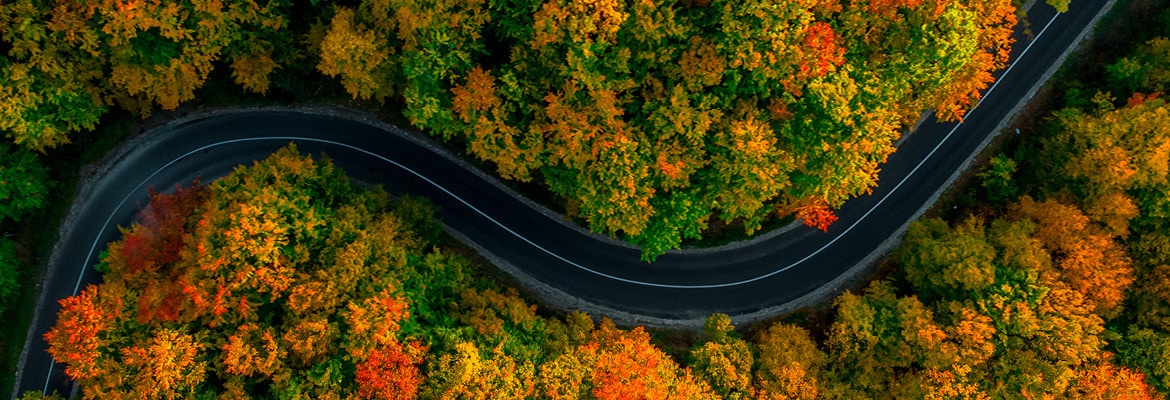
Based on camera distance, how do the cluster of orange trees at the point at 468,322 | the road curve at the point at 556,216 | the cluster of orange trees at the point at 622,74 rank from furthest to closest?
the road curve at the point at 556,216
the cluster of orange trees at the point at 468,322
the cluster of orange trees at the point at 622,74

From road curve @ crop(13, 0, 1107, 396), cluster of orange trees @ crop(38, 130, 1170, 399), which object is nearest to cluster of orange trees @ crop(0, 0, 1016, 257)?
cluster of orange trees @ crop(38, 130, 1170, 399)

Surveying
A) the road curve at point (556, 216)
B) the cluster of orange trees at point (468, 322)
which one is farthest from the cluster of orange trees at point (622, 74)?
the road curve at point (556, 216)

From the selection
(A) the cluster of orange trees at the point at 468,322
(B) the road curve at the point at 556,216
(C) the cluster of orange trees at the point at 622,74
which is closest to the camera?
(C) the cluster of orange trees at the point at 622,74

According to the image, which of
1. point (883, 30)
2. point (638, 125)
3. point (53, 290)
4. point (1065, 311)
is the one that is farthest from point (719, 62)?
point (53, 290)

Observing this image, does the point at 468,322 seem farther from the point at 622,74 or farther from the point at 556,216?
the point at 622,74

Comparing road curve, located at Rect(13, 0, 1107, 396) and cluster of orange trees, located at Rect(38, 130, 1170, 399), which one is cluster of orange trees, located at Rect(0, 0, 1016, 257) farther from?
road curve, located at Rect(13, 0, 1107, 396)

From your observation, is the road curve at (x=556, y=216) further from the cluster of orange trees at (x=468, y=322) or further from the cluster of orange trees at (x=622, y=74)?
the cluster of orange trees at (x=622, y=74)

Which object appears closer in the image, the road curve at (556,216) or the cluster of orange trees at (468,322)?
the cluster of orange trees at (468,322)

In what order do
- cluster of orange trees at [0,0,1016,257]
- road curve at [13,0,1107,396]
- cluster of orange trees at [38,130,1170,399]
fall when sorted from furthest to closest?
road curve at [13,0,1107,396]
cluster of orange trees at [38,130,1170,399]
cluster of orange trees at [0,0,1016,257]
